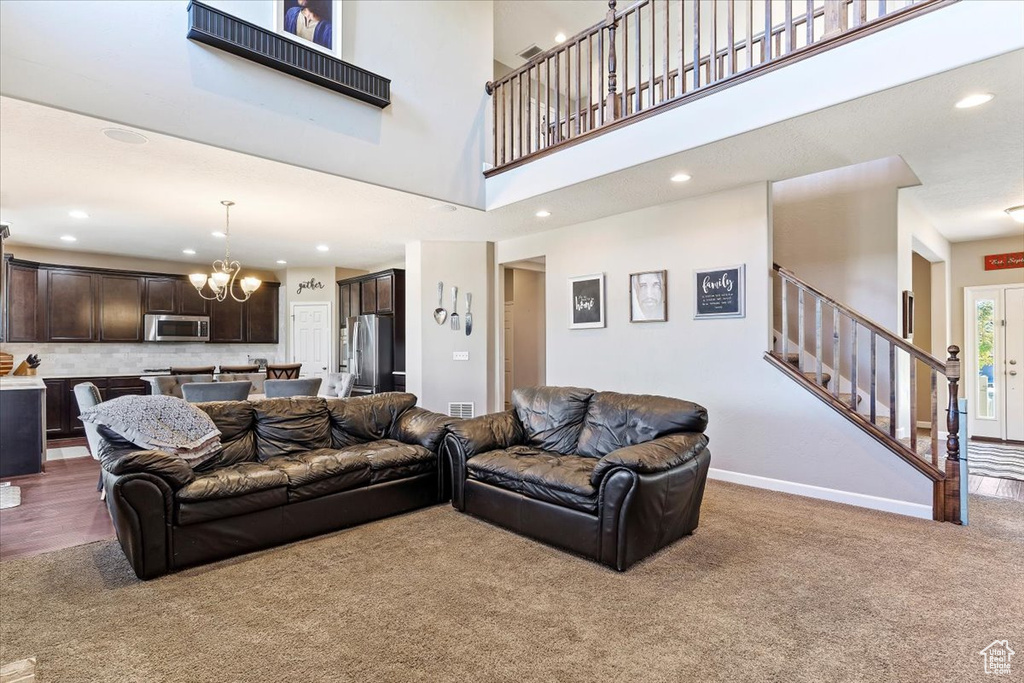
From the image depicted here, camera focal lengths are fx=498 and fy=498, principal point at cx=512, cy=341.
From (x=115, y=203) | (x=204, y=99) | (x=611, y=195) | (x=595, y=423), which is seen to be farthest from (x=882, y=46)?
(x=115, y=203)

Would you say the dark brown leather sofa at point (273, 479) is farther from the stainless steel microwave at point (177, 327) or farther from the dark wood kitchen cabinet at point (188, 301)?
the dark wood kitchen cabinet at point (188, 301)

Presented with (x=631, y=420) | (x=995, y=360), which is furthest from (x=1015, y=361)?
(x=631, y=420)

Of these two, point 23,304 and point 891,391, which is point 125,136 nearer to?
point 23,304

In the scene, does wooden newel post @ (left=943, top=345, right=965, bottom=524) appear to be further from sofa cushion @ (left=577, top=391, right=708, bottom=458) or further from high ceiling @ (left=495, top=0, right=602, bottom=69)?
high ceiling @ (left=495, top=0, right=602, bottom=69)

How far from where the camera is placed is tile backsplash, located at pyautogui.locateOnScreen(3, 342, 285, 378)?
704cm

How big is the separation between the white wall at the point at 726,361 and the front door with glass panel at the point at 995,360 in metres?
4.66

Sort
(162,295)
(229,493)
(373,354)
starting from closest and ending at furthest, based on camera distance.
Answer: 1. (229,493)
2. (373,354)
3. (162,295)

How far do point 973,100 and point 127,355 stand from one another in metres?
10.0

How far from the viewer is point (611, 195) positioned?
15.4 feet

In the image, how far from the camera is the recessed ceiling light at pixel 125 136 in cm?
317

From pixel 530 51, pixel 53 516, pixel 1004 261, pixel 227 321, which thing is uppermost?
pixel 530 51

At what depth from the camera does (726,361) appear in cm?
459

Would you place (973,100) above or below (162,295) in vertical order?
above

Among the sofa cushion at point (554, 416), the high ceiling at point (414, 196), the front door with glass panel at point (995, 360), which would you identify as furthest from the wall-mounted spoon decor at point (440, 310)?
the front door with glass panel at point (995, 360)
